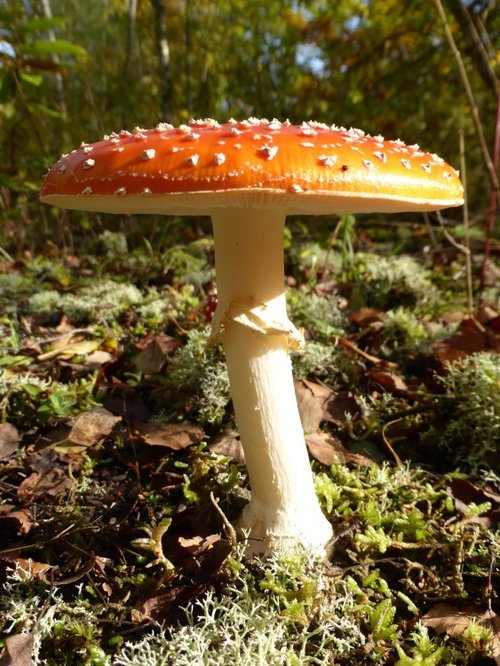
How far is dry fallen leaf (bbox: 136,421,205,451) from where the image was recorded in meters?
2.58

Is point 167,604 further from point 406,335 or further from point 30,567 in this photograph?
point 406,335

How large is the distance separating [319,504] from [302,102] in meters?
7.48

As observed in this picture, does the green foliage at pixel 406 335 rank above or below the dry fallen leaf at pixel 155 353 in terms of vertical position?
below

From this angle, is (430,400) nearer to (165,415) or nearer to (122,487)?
(165,415)

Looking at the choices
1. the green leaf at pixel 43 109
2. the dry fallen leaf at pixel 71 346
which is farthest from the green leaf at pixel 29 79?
the dry fallen leaf at pixel 71 346

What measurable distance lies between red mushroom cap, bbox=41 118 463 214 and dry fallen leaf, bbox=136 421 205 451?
137 centimetres

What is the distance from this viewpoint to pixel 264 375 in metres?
2.09

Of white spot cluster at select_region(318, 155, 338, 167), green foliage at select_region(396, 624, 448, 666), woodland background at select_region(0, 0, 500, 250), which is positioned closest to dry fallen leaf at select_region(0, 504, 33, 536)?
green foliage at select_region(396, 624, 448, 666)

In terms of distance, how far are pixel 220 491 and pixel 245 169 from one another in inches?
63.2

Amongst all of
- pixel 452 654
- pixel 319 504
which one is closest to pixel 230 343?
pixel 319 504

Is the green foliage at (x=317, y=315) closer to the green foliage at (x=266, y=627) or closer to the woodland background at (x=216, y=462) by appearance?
the woodland background at (x=216, y=462)

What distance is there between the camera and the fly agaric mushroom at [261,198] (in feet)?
4.69

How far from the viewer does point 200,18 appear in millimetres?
9117

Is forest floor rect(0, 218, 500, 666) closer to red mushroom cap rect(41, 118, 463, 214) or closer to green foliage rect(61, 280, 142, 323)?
green foliage rect(61, 280, 142, 323)
